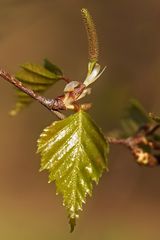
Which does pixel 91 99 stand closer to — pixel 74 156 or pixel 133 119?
pixel 133 119

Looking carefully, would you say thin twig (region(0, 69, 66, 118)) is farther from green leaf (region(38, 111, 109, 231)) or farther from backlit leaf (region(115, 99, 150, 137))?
backlit leaf (region(115, 99, 150, 137))

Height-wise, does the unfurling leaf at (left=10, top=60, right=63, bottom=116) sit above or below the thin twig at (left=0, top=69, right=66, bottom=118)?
below

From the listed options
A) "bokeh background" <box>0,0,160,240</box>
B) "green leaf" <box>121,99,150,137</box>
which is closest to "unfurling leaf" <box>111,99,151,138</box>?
→ "green leaf" <box>121,99,150,137</box>

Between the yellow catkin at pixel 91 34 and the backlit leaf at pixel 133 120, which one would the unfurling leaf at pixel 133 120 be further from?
the yellow catkin at pixel 91 34

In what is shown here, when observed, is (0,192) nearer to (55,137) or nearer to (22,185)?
(22,185)

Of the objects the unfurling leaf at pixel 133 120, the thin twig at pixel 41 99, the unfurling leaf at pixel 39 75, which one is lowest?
the unfurling leaf at pixel 133 120

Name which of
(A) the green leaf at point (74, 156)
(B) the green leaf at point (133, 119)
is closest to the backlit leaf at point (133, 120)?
(B) the green leaf at point (133, 119)
